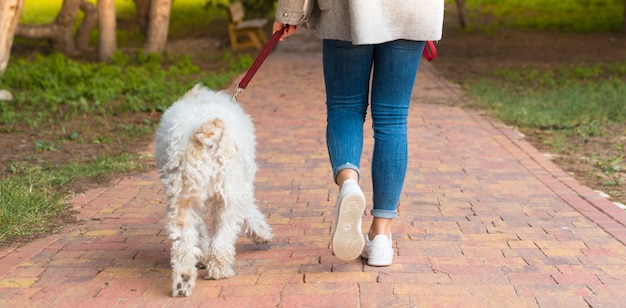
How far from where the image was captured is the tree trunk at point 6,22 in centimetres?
1033

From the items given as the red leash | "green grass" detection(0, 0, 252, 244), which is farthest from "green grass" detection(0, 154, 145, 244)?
the red leash

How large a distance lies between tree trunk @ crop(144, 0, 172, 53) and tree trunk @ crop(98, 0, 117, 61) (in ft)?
2.19

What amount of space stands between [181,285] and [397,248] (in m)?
1.31

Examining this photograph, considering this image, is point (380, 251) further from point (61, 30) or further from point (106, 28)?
point (61, 30)

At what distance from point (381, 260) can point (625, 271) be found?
1212 millimetres

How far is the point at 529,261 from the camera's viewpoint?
444cm

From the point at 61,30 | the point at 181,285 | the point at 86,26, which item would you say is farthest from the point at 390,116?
the point at 86,26

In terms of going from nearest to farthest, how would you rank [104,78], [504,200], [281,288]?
[281,288], [504,200], [104,78]

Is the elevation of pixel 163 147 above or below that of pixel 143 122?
above

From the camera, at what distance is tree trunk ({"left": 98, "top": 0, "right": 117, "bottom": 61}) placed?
14.6 meters

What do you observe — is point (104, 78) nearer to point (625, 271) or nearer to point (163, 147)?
point (163, 147)

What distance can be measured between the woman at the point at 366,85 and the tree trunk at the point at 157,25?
36.9ft

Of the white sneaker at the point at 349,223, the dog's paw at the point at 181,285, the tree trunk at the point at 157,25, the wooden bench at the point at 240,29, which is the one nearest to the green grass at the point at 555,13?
the wooden bench at the point at 240,29

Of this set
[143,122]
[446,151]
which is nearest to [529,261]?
[446,151]
